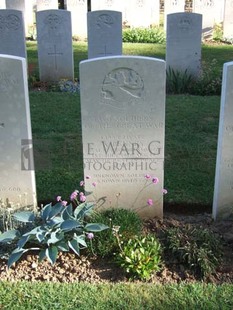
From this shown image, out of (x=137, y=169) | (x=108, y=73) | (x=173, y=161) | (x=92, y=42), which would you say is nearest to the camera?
(x=108, y=73)

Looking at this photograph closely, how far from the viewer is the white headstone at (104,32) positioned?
9.85 metres

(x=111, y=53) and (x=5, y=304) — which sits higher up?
(x=111, y=53)

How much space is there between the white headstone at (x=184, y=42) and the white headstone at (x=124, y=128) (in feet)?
18.8

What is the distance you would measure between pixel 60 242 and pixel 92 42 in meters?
6.98

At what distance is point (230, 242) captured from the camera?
4.30m

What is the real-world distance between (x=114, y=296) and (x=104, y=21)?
7.36m

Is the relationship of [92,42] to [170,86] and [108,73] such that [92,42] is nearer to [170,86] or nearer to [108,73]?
[170,86]

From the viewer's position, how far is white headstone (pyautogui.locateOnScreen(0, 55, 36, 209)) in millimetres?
4207

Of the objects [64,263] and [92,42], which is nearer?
[64,263]

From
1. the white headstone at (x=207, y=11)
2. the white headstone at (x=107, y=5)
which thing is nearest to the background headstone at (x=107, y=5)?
the white headstone at (x=107, y=5)

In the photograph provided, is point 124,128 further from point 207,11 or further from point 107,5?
point 107,5

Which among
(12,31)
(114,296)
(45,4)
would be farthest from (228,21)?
(114,296)

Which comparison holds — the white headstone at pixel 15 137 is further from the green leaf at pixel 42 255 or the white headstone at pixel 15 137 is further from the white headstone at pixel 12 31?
the white headstone at pixel 12 31

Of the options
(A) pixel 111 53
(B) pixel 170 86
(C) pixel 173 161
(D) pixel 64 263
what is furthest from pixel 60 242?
(A) pixel 111 53
